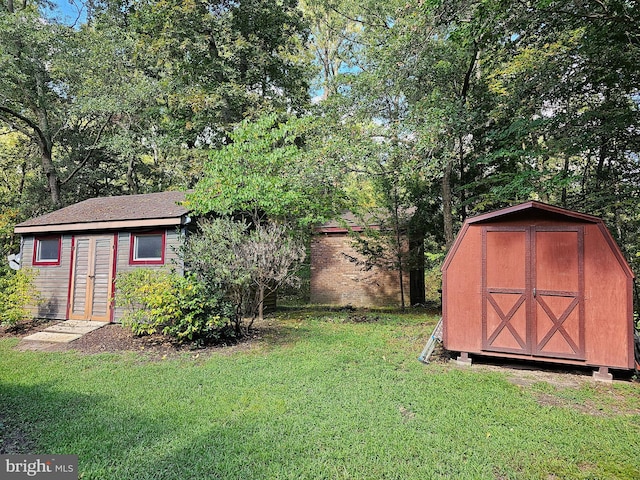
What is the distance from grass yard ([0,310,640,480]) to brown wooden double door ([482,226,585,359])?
0.53m

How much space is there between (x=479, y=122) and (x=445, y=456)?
1008cm

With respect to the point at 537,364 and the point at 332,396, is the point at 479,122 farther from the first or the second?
the point at 332,396

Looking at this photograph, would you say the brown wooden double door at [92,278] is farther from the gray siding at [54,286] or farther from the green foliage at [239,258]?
the green foliage at [239,258]

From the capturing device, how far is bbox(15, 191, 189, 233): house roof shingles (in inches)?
349

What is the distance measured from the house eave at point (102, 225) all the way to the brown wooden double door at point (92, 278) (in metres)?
0.31

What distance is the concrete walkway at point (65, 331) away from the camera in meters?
8.02

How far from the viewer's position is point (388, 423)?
3844 millimetres

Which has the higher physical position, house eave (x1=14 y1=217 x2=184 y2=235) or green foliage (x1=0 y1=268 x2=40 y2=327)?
house eave (x1=14 y1=217 x2=184 y2=235)

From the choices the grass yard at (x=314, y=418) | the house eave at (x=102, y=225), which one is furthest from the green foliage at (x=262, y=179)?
the grass yard at (x=314, y=418)

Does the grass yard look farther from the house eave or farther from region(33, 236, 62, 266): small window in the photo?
region(33, 236, 62, 266): small window

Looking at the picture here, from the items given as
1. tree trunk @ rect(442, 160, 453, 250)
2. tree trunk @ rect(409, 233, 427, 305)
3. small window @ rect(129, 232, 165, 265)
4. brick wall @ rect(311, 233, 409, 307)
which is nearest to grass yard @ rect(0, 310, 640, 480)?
small window @ rect(129, 232, 165, 265)

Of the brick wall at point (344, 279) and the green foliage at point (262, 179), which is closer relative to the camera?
the green foliage at point (262, 179)

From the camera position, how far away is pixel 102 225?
371 inches

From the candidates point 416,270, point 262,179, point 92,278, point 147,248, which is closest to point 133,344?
point 147,248
